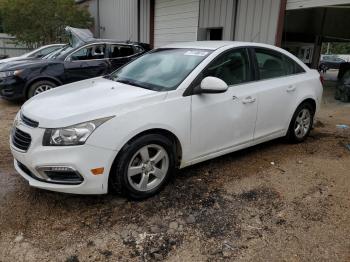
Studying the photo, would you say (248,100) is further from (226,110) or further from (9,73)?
(9,73)

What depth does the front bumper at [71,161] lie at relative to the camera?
2930 millimetres

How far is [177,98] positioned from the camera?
11.4 ft

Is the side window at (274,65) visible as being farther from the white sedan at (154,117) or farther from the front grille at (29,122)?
the front grille at (29,122)

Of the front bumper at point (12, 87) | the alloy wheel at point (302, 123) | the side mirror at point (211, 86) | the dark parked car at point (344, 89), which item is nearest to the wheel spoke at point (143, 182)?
the side mirror at point (211, 86)

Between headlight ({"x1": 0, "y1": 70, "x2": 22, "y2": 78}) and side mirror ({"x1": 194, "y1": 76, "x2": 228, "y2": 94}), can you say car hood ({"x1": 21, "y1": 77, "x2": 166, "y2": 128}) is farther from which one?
headlight ({"x1": 0, "y1": 70, "x2": 22, "y2": 78})

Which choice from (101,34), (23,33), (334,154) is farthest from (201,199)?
(23,33)

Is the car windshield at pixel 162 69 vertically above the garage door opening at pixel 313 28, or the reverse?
the garage door opening at pixel 313 28

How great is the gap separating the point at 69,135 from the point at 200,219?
143 centimetres

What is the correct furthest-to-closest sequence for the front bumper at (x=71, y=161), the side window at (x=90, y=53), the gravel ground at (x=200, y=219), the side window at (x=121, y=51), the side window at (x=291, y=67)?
the side window at (x=121, y=51) < the side window at (x=90, y=53) < the side window at (x=291, y=67) < the front bumper at (x=71, y=161) < the gravel ground at (x=200, y=219)

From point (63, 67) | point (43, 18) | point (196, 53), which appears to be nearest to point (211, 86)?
point (196, 53)

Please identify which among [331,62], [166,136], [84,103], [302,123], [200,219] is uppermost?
[84,103]

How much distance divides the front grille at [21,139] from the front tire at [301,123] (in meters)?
3.65

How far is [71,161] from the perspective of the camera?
2.93 metres

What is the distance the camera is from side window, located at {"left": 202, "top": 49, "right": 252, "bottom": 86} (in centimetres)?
390
